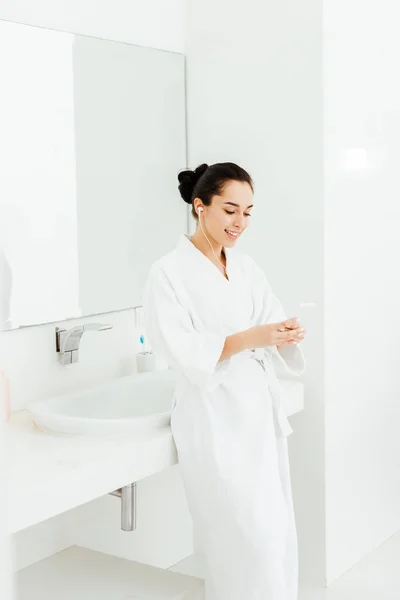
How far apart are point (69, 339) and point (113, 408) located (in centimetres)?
26

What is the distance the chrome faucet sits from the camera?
2316mm

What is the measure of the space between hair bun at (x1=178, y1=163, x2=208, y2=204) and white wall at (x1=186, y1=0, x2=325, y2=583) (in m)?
0.48

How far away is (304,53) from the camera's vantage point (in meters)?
2.51

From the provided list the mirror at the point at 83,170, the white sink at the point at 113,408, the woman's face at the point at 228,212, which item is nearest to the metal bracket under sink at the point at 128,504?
the white sink at the point at 113,408

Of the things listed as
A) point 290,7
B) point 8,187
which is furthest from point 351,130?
point 8,187

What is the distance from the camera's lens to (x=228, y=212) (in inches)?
84.4

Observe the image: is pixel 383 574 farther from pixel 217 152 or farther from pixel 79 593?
pixel 217 152

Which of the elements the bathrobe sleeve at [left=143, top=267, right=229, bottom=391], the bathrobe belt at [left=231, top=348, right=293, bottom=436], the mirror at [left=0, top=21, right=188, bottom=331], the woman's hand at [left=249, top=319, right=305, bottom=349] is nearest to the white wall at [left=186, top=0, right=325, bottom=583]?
the mirror at [left=0, top=21, right=188, bottom=331]

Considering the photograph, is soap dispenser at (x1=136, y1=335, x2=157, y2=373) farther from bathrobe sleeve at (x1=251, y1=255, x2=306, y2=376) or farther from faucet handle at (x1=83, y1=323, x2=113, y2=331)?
bathrobe sleeve at (x1=251, y1=255, x2=306, y2=376)

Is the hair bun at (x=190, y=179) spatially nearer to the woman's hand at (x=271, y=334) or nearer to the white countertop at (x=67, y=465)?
the woman's hand at (x=271, y=334)

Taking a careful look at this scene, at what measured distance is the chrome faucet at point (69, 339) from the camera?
2316 millimetres

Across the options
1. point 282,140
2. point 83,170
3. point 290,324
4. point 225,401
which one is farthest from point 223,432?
point 282,140

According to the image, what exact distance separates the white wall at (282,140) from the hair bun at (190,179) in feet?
1.57

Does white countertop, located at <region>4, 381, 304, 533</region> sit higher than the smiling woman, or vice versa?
the smiling woman
